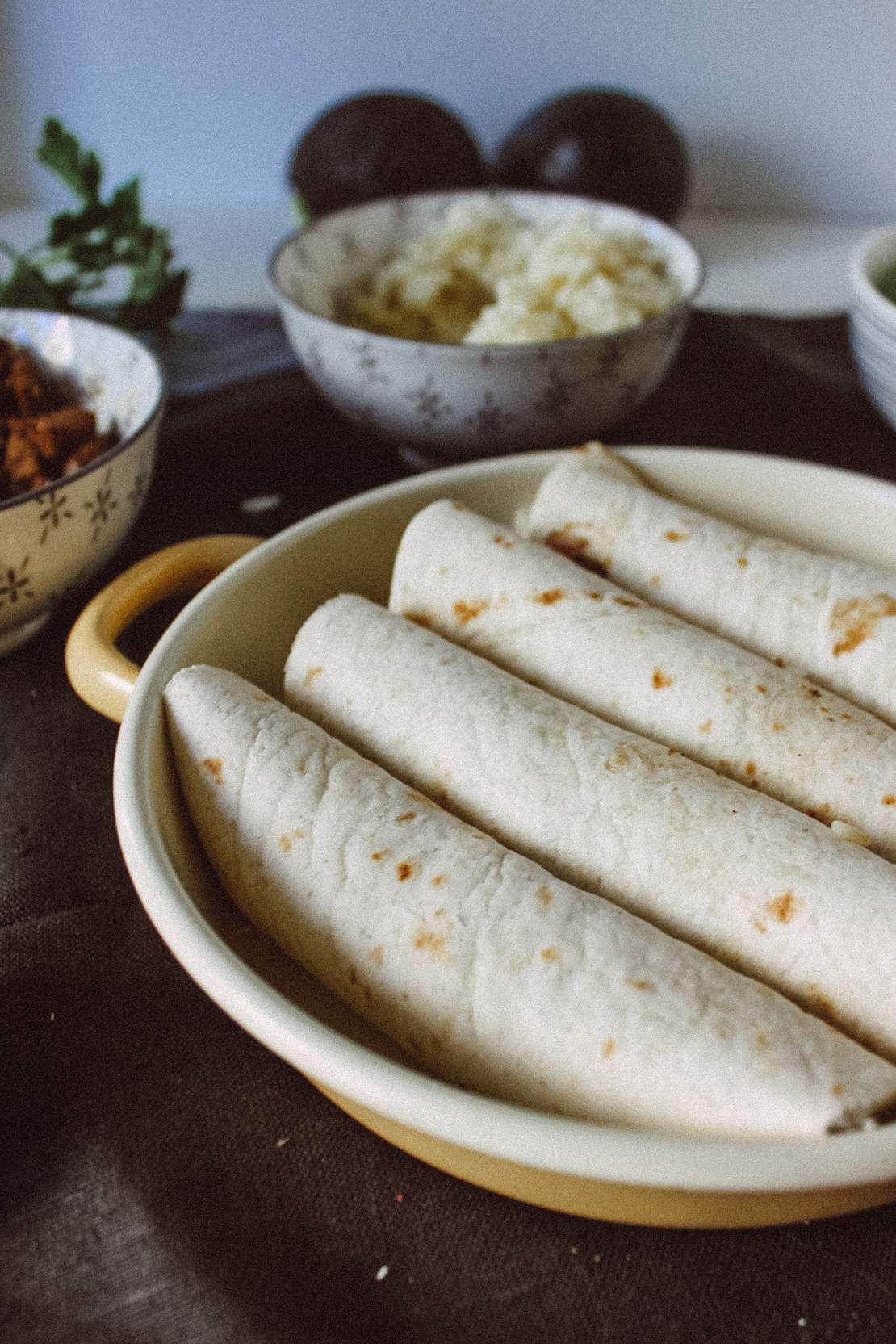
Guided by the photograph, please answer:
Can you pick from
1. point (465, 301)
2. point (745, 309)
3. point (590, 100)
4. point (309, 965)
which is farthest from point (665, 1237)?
point (590, 100)

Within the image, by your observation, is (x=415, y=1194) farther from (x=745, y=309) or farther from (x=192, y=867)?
(x=745, y=309)

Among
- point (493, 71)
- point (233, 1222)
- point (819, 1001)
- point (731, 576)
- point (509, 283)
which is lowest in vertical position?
point (233, 1222)

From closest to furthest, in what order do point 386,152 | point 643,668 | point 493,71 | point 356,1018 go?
point 356,1018 → point 643,668 → point 386,152 → point 493,71

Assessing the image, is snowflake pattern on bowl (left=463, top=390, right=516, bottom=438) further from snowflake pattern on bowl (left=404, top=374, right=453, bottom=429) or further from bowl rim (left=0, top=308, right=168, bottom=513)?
bowl rim (left=0, top=308, right=168, bottom=513)

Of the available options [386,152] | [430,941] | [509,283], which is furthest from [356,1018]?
[386,152]

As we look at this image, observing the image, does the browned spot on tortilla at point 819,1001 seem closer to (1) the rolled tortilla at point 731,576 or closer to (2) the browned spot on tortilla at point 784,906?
(2) the browned spot on tortilla at point 784,906

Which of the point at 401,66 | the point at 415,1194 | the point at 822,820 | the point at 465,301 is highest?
the point at 401,66

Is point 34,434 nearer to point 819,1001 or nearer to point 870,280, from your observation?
point 819,1001
